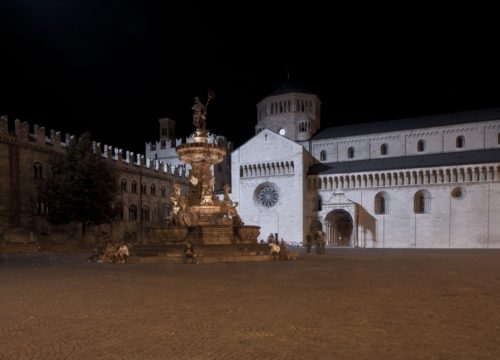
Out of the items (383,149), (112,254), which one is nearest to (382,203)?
(383,149)

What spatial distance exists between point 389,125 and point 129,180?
36.9 metres

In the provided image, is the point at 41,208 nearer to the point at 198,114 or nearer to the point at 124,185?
the point at 124,185

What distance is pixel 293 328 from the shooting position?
719cm

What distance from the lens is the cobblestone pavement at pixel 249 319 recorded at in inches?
235

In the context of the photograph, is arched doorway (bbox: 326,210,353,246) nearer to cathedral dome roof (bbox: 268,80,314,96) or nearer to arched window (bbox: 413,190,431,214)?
arched window (bbox: 413,190,431,214)

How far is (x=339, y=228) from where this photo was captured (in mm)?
54469

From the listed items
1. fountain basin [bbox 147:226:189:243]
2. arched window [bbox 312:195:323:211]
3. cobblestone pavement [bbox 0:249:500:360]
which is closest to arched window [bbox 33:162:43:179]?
fountain basin [bbox 147:226:189:243]

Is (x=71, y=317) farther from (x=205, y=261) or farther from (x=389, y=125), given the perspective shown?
(x=389, y=125)

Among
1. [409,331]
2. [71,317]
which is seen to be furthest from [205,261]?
[409,331]

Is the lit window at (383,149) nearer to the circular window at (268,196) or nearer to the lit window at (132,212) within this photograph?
the circular window at (268,196)

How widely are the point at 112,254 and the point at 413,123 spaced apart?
46.2 metres

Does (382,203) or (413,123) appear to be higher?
(413,123)

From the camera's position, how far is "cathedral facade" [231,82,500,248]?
4603 cm

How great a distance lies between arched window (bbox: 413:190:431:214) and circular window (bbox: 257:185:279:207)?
17567 millimetres
